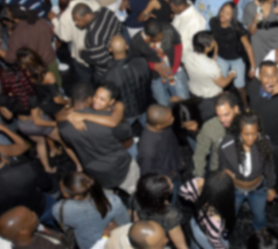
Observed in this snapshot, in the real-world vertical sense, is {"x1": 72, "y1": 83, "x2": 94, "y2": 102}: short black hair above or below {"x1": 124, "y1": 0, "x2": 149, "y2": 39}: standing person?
below

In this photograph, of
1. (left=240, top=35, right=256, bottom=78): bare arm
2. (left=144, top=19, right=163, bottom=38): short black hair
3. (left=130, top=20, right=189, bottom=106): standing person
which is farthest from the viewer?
(left=240, top=35, right=256, bottom=78): bare arm

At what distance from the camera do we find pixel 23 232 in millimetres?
2447

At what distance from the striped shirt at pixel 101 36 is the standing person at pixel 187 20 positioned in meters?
0.68

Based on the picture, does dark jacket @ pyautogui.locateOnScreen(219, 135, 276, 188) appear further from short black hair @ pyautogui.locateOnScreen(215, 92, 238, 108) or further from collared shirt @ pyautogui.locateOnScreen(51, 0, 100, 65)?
collared shirt @ pyautogui.locateOnScreen(51, 0, 100, 65)

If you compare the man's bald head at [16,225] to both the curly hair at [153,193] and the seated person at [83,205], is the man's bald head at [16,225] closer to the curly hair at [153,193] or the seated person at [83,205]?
the seated person at [83,205]

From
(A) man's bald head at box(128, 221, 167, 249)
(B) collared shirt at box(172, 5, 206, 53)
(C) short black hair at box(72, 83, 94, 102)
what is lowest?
(A) man's bald head at box(128, 221, 167, 249)

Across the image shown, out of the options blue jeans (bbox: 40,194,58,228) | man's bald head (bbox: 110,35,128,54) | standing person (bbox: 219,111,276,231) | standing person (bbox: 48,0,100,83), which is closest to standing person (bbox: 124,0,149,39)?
standing person (bbox: 48,0,100,83)

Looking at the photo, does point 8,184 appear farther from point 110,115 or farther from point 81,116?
point 110,115

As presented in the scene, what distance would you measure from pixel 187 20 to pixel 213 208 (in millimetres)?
2292

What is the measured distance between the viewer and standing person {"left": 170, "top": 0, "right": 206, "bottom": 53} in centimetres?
411

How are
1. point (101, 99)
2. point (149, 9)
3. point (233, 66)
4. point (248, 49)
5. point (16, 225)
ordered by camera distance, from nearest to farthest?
point (16, 225)
point (101, 99)
point (248, 49)
point (233, 66)
point (149, 9)

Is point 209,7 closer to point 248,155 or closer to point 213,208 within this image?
point 248,155

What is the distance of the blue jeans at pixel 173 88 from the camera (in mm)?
4156

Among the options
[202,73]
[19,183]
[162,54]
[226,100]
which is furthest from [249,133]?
[19,183]
